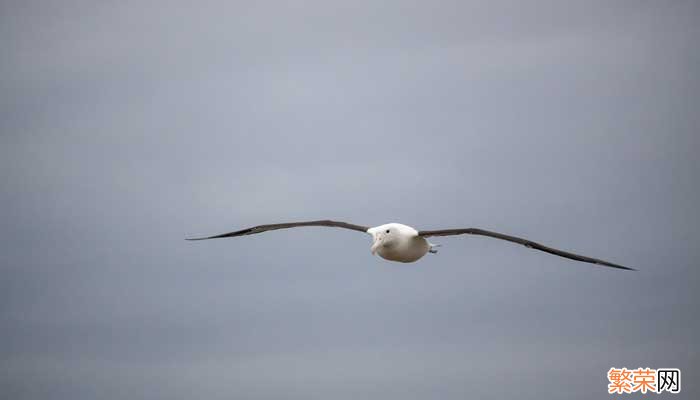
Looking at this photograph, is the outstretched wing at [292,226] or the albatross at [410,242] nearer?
the albatross at [410,242]

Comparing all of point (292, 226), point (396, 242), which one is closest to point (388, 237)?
point (396, 242)

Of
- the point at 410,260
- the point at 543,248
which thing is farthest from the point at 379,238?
the point at 543,248

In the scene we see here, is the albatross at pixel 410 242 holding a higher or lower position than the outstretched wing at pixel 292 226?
lower

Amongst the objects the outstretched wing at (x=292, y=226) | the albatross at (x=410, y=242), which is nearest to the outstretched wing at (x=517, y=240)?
the albatross at (x=410, y=242)

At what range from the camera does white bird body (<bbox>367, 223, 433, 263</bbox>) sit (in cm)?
3862

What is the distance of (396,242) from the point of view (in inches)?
1523

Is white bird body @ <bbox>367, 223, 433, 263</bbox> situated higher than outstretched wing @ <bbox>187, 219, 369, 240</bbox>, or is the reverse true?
outstretched wing @ <bbox>187, 219, 369, 240</bbox>

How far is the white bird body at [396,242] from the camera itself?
38.6 metres

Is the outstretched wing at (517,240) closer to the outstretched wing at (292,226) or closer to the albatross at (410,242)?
the albatross at (410,242)

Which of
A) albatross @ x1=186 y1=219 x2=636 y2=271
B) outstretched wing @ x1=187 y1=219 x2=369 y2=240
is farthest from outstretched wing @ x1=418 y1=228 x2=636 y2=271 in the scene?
outstretched wing @ x1=187 y1=219 x2=369 y2=240

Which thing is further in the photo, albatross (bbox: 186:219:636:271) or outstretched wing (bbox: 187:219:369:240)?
outstretched wing (bbox: 187:219:369:240)

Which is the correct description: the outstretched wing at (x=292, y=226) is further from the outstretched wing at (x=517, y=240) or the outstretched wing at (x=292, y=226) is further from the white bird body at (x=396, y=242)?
the outstretched wing at (x=517, y=240)

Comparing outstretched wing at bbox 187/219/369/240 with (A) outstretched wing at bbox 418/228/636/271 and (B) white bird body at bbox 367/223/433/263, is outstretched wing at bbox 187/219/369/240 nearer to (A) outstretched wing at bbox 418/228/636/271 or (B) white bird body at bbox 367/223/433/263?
(B) white bird body at bbox 367/223/433/263

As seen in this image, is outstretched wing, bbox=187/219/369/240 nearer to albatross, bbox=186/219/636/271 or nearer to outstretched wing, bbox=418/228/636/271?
albatross, bbox=186/219/636/271
